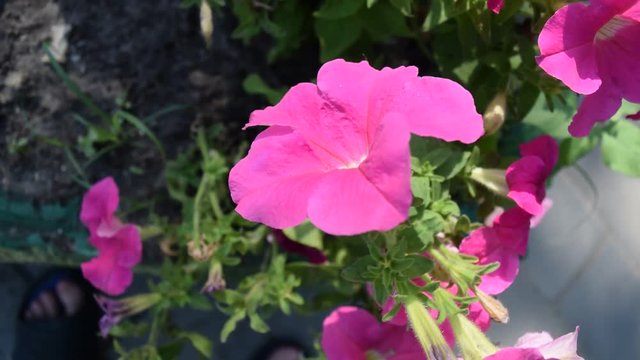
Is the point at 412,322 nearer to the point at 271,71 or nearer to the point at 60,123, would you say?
the point at 271,71

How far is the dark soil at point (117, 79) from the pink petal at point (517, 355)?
77 cm

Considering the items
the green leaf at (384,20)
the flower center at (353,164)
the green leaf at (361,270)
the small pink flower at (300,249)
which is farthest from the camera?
the small pink flower at (300,249)

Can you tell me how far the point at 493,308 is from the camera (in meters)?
0.91

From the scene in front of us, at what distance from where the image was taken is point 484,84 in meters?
1.17

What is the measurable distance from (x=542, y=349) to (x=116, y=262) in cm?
68

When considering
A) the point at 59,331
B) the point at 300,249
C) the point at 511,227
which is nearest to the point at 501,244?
the point at 511,227

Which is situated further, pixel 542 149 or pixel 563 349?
pixel 542 149

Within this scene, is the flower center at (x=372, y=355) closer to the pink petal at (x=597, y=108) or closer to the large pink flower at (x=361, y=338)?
the large pink flower at (x=361, y=338)

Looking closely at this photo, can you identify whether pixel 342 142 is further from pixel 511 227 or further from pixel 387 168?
pixel 511 227

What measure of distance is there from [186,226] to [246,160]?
0.48 m

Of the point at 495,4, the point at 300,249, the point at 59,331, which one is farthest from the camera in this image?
the point at 59,331

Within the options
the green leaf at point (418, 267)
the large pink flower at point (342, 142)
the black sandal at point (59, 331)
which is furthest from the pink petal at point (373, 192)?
the black sandal at point (59, 331)

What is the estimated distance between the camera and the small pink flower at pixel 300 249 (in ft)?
4.10

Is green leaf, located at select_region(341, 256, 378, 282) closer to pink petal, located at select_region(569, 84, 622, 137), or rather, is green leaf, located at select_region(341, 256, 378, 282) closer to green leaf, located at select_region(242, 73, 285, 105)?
pink petal, located at select_region(569, 84, 622, 137)
